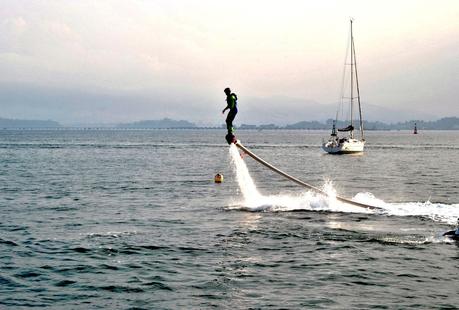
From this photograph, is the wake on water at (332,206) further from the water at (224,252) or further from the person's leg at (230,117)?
the person's leg at (230,117)

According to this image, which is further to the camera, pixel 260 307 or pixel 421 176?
pixel 421 176

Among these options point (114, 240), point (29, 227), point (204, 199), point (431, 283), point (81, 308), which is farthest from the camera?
point (204, 199)

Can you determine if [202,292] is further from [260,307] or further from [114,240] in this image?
[114,240]

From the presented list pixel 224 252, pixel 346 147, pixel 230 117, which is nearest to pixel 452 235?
pixel 224 252

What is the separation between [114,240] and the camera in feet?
86.9

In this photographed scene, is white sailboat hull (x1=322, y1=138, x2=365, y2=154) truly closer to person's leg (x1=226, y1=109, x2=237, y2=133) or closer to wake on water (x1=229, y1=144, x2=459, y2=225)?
wake on water (x1=229, y1=144, x2=459, y2=225)

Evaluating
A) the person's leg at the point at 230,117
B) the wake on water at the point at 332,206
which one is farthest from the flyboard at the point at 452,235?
the person's leg at the point at 230,117

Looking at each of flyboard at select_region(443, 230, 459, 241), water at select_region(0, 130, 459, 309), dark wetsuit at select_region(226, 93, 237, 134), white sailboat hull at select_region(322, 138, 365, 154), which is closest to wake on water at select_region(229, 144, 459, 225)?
water at select_region(0, 130, 459, 309)

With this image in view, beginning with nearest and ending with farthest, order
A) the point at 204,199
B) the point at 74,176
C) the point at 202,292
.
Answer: the point at 202,292 < the point at 204,199 < the point at 74,176

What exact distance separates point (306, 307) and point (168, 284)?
4.98m

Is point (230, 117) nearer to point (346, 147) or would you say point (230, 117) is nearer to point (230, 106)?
point (230, 106)

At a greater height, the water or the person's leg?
the person's leg

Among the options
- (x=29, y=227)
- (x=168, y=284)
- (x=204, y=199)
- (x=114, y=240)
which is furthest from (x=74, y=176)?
(x=168, y=284)

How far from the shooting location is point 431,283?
66.0 feet
